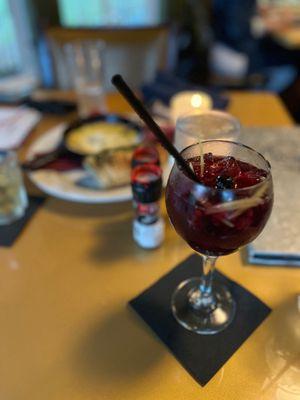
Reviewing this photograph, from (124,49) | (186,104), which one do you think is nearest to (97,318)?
(186,104)

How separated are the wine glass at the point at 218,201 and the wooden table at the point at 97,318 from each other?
7 centimetres

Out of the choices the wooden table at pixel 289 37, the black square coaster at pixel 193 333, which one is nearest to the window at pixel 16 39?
the wooden table at pixel 289 37

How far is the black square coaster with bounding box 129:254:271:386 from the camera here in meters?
0.47

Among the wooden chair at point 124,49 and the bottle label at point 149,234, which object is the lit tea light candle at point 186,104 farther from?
the wooden chair at point 124,49

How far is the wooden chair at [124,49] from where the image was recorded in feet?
4.34

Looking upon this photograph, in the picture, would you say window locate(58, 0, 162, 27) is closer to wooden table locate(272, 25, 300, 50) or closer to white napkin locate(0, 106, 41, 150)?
wooden table locate(272, 25, 300, 50)

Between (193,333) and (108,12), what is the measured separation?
8.55 feet

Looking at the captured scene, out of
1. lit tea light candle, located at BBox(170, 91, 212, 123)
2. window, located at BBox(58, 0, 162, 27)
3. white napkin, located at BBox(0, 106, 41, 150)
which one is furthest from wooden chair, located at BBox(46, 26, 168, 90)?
window, located at BBox(58, 0, 162, 27)

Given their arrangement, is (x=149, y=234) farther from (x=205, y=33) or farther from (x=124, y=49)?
(x=205, y=33)

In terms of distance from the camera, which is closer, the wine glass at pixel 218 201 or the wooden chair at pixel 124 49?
the wine glass at pixel 218 201

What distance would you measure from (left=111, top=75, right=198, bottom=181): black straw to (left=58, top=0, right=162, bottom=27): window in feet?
7.88

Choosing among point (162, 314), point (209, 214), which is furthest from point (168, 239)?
point (209, 214)

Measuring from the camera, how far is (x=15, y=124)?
1.01m

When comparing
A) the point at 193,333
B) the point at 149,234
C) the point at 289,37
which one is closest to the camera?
the point at 193,333
